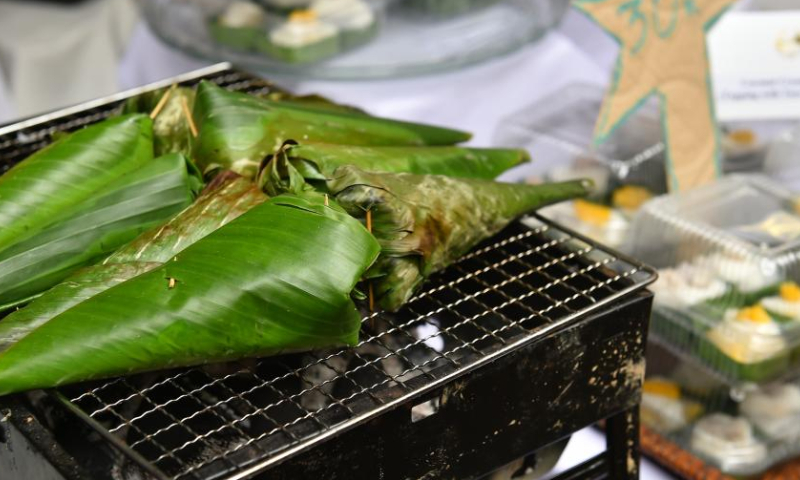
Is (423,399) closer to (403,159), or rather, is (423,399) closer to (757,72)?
(403,159)

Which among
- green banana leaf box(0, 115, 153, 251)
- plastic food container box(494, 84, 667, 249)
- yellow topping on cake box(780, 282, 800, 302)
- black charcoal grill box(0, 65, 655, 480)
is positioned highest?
green banana leaf box(0, 115, 153, 251)

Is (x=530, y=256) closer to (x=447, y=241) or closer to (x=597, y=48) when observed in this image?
(x=447, y=241)

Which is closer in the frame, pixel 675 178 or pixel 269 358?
pixel 269 358

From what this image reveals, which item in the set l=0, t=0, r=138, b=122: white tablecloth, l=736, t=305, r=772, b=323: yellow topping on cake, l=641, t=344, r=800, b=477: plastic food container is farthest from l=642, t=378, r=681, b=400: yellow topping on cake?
l=0, t=0, r=138, b=122: white tablecloth

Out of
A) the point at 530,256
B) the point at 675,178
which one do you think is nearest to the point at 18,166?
the point at 530,256

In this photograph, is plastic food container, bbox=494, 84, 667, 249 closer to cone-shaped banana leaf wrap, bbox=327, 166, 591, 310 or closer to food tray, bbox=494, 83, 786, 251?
food tray, bbox=494, 83, 786, 251
